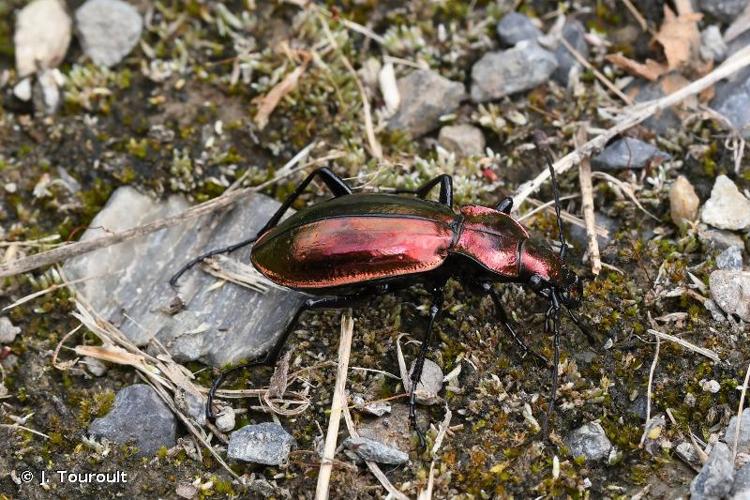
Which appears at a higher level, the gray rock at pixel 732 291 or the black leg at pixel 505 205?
the black leg at pixel 505 205

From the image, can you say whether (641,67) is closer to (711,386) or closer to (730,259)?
(730,259)

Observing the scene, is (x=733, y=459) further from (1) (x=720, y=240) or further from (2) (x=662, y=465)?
(1) (x=720, y=240)

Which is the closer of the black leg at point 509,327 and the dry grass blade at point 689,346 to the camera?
the dry grass blade at point 689,346

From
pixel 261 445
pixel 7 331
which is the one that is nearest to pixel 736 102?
pixel 261 445

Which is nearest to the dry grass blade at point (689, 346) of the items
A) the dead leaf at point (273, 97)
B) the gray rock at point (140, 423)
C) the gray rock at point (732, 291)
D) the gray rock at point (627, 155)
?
the gray rock at point (732, 291)

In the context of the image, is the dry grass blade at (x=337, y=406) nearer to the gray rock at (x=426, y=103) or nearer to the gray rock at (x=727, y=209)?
the gray rock at (x=426, y=103)

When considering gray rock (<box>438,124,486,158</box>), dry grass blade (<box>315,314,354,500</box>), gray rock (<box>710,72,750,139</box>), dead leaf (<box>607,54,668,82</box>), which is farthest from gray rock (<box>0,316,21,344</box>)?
gray rock (<box>710,72,750,139</box>)
